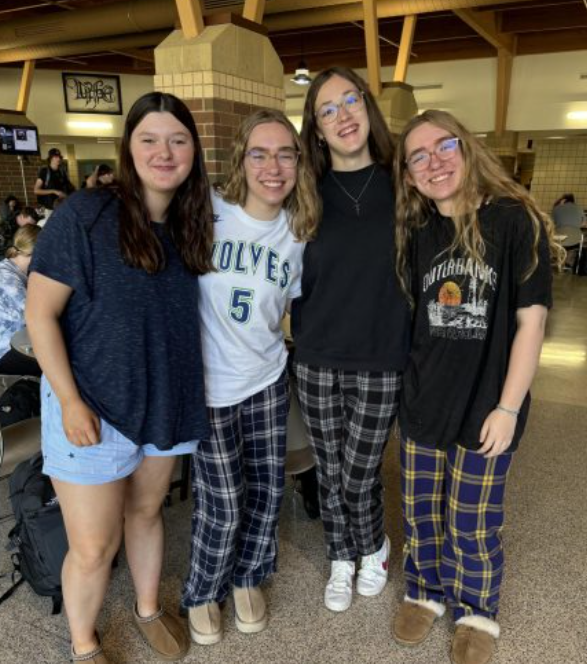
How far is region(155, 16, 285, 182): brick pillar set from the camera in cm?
350

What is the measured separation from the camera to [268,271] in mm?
1531

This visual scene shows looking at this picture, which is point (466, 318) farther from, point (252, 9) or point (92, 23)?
point (92, 23)

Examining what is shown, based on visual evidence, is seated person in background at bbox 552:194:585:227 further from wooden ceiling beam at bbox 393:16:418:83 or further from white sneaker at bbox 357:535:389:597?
white sneaker at bbox 357:535:389:597

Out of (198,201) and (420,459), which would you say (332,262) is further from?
(420,459)

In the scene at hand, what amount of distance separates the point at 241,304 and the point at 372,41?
6.55 metres

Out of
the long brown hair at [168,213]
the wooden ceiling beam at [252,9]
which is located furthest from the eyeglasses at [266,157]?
the wooden ceiling beam at [252,9]

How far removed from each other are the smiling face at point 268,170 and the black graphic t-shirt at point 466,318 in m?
0.40

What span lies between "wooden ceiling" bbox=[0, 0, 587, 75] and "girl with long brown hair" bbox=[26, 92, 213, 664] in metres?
6.70

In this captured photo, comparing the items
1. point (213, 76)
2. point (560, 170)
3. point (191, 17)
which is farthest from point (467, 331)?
point (560, 170)

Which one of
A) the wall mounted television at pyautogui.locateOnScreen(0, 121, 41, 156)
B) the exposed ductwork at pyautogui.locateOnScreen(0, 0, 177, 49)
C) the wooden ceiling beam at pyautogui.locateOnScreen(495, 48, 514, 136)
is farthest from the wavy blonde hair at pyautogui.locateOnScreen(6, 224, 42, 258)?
the wooden ceiling beam at pyautogui.locateOnScreen(495, 48, 514, 136)

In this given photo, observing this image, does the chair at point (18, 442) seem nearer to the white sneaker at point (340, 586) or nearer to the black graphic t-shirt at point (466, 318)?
the white sneaker at point (340, 586)

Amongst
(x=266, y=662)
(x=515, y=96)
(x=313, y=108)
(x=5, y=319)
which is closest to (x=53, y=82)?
(x=515, y=96)

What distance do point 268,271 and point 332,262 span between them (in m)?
0.19

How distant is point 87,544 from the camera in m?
1.39
